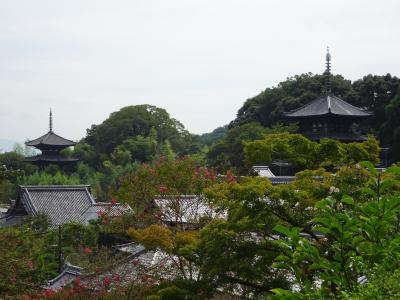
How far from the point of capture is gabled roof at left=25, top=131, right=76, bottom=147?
63397 millimetres

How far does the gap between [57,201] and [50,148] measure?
95.9 ft

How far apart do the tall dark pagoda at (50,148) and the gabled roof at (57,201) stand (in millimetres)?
26320

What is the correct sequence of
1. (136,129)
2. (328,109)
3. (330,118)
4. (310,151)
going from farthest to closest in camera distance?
(136,129)
(330,118)
(328,109)
(310,151)

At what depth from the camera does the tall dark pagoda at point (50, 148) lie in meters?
63.8

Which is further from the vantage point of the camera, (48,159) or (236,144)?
(48,159)

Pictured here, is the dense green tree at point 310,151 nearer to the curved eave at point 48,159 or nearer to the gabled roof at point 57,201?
the gabled roof at point 57,201

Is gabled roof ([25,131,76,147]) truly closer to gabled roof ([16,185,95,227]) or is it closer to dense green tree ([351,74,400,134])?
gabled roof ([16,185,95,227])

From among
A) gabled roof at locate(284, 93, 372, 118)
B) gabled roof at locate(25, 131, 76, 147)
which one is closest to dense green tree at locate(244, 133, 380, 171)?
gabled roof at locate(284, 93, 372, 118)

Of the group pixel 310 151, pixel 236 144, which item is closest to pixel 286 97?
pixel 236 144

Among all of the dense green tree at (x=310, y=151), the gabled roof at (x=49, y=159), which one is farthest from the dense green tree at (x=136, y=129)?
the dense green tree at (x=310, y=151)

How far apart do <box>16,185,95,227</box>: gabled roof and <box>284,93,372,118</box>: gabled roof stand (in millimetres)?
13033

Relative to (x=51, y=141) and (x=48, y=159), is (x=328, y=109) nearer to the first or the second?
(x=51, y=141)

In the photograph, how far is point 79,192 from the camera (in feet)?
124

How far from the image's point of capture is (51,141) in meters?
64.1
